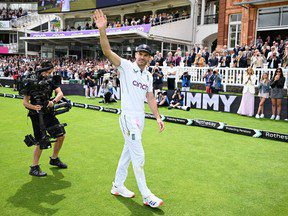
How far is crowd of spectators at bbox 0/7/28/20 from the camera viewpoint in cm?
4712

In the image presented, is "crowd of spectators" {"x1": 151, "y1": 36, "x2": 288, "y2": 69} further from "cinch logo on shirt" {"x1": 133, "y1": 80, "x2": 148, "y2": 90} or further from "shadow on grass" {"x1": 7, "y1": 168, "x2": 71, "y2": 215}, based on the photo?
"shadow on grass" {"x1": 7, "y1": 168, "x2": 71, "y2": 215}

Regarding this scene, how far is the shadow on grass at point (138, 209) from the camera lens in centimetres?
356

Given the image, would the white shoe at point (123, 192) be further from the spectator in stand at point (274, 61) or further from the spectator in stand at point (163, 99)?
the spectator in stand at point (274, 61)

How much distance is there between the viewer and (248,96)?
1109 cm

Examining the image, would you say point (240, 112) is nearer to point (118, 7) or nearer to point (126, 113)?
point (126, 113)

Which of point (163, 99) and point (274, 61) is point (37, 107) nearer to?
point (163, 99)

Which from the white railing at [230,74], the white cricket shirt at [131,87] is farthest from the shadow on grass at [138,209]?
the white railing at [230,74]

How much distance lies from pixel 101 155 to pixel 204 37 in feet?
76.3

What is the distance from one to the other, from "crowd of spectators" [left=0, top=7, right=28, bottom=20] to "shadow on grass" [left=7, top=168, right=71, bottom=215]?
4931 cm

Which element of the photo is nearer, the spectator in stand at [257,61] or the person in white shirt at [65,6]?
the spectator in stand at [257,61]

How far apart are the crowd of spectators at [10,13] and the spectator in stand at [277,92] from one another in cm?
4696

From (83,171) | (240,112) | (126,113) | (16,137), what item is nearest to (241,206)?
(126,113)

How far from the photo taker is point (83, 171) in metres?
4.98

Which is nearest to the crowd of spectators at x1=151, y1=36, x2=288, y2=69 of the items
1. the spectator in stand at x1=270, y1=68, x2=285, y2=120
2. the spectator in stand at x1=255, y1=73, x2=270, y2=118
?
the spectator in stand at x1=255, y1=73, x2=270, y2=118
